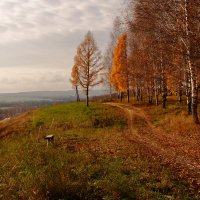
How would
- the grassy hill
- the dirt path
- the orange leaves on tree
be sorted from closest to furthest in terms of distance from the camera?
the grassy hill → the dirt path → the orange leaves on tree

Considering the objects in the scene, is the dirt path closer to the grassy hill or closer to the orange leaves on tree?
the grassy hill

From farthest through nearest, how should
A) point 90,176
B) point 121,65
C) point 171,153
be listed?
point 121,65 → point 171,153 → point 90,176

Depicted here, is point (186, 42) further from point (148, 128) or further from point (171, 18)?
point (148, 128)

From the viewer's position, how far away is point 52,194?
8523 millimetres

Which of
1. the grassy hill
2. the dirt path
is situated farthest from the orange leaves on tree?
the grassy hill

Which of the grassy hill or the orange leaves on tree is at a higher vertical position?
the orange leaves on tree

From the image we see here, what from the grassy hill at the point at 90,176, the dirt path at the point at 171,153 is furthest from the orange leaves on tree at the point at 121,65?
the grassy hill at the point at 90,176

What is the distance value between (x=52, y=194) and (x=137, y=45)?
40.3 meters

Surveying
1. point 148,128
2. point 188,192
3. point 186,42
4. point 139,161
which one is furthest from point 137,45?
point 188,192

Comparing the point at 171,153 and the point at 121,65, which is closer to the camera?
the point at 171,153

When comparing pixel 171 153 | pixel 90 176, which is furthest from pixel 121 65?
pixel 90 176

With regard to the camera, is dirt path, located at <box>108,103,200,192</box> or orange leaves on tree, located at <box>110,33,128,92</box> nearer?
dirt path, located at <box>108,103,200,192</box>

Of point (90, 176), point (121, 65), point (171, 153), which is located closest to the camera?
point (90, 176)

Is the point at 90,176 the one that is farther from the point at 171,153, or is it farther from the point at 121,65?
the point at 121,65
